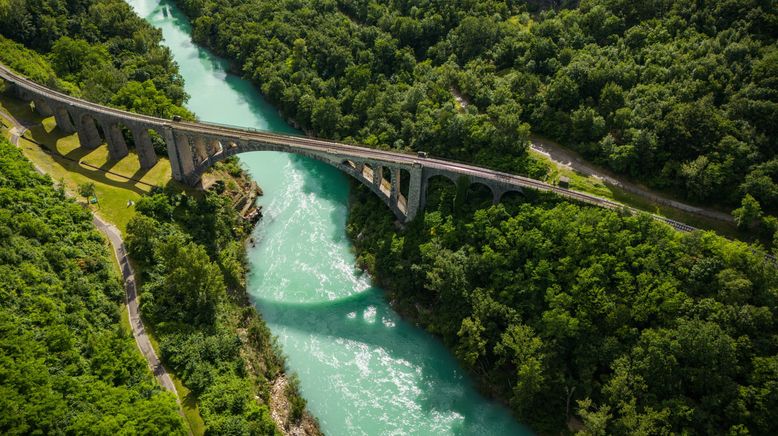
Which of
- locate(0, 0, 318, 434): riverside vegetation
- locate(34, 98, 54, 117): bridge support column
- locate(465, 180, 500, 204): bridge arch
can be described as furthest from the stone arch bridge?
locate(0, 0, 318, 434): riverside vegetation

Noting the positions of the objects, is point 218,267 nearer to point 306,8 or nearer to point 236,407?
point 236,407

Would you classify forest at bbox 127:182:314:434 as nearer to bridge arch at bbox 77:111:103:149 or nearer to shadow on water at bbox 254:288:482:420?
shadow on water at bbox 254:288:482:420

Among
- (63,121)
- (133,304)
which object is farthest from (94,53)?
(133,304)

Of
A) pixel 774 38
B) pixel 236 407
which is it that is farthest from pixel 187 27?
pixel 774 38

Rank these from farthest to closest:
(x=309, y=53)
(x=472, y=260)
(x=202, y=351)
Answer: (x=309, y=53), (x=472, y=260), (x=202, y=351)

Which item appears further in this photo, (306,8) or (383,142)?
(306,8)

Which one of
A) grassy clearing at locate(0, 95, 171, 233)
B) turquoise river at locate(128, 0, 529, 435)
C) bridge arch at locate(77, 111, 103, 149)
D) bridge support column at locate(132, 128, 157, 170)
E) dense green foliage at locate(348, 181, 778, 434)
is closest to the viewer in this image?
dense green foliage at locate(348, 181, 778, 434)

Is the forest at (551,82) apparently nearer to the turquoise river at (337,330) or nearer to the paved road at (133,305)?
the turquoise river at (337,330)

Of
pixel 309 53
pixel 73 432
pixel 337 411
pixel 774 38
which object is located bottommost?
pixel 337 411
